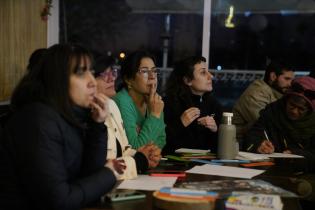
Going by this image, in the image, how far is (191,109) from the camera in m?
2.91

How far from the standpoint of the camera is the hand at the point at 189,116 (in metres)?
2.87

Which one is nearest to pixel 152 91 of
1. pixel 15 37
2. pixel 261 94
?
pixel 261 94

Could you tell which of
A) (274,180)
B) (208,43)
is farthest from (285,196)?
(208,43)

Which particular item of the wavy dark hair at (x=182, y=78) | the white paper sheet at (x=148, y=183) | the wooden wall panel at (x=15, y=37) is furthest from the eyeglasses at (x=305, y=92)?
the wooden wall panel at (x=15, y=37)

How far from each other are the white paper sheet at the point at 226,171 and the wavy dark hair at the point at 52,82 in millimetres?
768

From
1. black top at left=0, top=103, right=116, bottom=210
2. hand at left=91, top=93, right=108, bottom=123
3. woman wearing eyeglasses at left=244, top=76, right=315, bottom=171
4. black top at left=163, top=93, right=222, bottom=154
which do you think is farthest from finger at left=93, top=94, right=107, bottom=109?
woman wearing eyeglasses at left=244, top=76, right=315, bottom=171

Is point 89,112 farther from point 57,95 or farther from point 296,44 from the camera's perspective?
point 296,44

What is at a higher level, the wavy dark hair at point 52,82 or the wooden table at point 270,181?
the wavy dark hair at point 52,82

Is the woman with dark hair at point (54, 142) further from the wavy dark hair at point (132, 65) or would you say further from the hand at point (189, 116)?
the hand at point (189, 116)

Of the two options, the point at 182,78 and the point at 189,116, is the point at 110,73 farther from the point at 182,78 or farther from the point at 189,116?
the point at 182,78

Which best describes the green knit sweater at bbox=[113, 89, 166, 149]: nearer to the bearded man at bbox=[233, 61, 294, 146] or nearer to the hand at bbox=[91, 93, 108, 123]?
the hand at bbox=[91, 93, 108, 123]

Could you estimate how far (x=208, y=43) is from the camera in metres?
4.63

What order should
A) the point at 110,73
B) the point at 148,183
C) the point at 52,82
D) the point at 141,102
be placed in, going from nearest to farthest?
the point at 52,82 → the point at 148,183 → the point at 110,73 → the point at 141,102

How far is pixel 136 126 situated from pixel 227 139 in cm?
53
